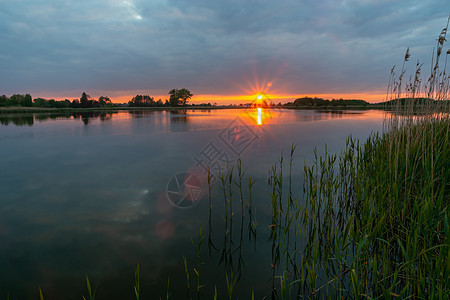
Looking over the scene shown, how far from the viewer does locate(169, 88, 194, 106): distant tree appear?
138625 mm

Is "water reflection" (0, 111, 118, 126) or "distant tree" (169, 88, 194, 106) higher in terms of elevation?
"distant tree" (169, 88, 194, 106)

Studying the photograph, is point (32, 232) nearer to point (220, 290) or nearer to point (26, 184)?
point (26, 184)

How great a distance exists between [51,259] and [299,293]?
4.86 meters

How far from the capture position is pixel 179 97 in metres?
140

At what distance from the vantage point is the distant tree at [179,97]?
139 metres

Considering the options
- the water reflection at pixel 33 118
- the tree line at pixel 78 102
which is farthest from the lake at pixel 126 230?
the tree line at pixel 78 102

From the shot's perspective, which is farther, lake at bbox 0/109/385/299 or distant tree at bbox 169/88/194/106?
distant tree at bbox 169/88/194/106
